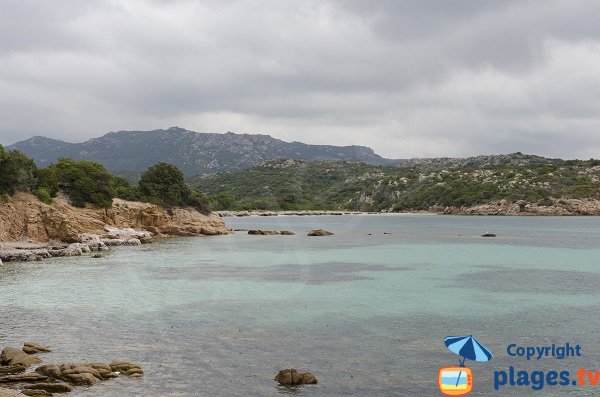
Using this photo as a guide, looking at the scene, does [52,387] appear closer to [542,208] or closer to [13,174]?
[13,174]

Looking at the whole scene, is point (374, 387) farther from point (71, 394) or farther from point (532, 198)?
point (532, 198)

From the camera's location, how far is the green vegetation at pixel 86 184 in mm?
55750

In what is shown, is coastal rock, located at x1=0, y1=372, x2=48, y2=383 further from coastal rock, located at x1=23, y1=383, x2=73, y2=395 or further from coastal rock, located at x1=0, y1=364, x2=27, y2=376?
coastal rock, located at x1=23, y1=383, x2=73, y2=395

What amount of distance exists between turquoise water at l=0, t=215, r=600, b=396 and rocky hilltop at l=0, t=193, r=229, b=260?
871 centimetres

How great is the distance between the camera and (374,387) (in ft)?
47.2

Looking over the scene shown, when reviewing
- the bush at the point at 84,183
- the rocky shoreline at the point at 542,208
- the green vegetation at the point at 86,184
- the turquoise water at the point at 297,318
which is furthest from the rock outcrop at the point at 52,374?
the rocky shoreline at the point at 542,208

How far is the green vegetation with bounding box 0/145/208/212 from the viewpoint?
55750mm

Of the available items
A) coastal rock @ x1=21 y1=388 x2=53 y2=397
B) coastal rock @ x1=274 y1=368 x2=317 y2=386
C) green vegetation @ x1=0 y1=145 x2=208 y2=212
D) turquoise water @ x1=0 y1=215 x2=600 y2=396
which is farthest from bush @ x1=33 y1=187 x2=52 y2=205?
coastal rock @ x1=274 y1=368 x2=317 y2=386

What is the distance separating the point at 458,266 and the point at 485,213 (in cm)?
14101

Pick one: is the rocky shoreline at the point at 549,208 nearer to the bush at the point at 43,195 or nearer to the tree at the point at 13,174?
the bush at the point at 43,195

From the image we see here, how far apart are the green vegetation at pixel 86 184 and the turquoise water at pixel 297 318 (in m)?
15.6

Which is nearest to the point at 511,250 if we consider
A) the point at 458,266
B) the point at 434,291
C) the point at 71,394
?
the point at 458,266

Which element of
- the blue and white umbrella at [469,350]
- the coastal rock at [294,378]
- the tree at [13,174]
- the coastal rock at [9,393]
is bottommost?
the coastal rock at [294,378]

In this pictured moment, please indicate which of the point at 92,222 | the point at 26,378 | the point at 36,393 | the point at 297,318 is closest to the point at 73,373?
the point at 26,378
